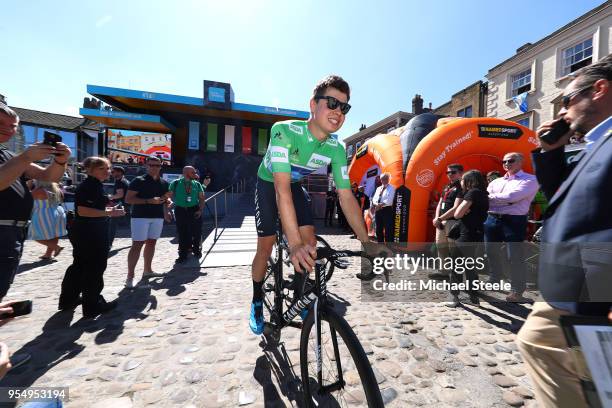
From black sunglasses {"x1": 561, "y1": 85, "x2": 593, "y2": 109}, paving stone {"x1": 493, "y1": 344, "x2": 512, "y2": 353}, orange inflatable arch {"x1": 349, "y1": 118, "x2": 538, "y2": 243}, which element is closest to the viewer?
black sunglasses {"x1": 561, "y1": 85, "x2": 593, "y2": 109}

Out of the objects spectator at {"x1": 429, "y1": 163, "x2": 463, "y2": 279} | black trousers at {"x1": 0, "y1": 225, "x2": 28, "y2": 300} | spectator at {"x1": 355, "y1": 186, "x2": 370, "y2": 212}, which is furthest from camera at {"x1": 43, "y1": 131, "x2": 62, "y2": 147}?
spectator at {"x1": 355, "y1": 186, "x2": 370, "y2": 212}

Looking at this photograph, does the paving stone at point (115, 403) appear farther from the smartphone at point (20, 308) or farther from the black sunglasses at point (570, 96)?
the black sunglasses at point (570, 96)

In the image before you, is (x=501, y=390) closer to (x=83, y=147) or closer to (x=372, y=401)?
(x=372, y=401)

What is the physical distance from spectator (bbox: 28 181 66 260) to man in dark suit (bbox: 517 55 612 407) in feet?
26.8

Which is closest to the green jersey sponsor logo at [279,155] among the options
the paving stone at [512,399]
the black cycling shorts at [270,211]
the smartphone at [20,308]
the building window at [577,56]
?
the black cycling shorts at [270,211]

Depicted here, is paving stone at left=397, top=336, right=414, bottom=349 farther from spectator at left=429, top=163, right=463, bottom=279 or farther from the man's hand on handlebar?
spectator at left=429, top=163, right=463, bottom=279

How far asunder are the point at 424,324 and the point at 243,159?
22973 mm

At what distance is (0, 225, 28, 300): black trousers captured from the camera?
2.00 metres

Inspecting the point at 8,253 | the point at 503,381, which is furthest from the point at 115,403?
the point at 503,381

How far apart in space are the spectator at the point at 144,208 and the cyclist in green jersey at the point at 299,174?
294 centimetres

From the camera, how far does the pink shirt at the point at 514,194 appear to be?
4309 mm

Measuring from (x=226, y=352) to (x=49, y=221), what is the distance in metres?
6.17

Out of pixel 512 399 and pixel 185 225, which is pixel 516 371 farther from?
pixel 185 225

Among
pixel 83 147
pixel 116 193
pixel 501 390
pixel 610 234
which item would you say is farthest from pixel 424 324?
pixel 83 147
